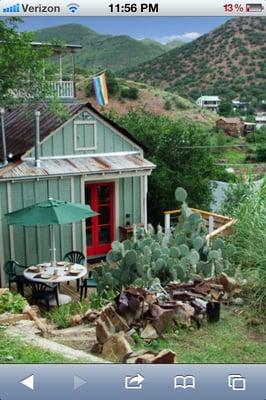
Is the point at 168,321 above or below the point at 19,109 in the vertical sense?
below

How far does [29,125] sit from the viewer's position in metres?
8.14

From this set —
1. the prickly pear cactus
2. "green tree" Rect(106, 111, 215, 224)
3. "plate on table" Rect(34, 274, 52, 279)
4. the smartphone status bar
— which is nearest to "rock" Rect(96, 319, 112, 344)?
the prickly pear cactus

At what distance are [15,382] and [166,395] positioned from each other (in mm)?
553

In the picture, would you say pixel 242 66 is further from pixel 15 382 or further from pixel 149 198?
pixel 149 198

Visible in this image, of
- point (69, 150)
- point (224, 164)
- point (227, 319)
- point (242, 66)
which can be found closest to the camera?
point (227, 319)

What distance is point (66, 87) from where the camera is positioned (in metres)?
8.80

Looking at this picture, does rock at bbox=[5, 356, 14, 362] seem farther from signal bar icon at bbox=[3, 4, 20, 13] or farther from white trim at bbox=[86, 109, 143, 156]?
white trim at bbox=[86, 109, 143, 156]

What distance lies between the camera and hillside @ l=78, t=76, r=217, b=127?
9637 mm

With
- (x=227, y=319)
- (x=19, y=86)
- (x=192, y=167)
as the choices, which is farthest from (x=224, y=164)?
(x=227, y=319)

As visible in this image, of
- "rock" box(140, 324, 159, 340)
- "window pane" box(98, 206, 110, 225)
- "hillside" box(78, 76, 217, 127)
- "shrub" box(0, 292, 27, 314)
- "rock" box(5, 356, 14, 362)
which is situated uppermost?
"hillside" box(78, 76, 217, 127)

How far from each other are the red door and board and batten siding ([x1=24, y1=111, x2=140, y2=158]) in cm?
61

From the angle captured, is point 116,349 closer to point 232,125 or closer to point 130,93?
point 232,125

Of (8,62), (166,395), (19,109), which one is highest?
(8,62)

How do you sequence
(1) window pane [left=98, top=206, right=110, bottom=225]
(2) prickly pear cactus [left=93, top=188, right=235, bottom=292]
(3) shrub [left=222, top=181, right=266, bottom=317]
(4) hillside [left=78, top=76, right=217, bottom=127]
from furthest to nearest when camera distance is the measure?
(4) hillside [left=78, top=76, right=217, bottom=127] → (1) window pane [left=98, top=206, right=110, bottom=225] → (2) prickly pear cactus [left=93, top=188, right=235, bottom=292] → (3) shrub [left=222, top=181, right=266, bottom=317]
